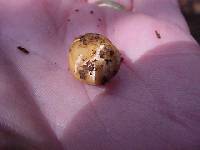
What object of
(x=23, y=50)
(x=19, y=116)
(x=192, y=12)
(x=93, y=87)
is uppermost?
(x=23, y=50)

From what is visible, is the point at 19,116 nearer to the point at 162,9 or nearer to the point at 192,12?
the point at 162,9

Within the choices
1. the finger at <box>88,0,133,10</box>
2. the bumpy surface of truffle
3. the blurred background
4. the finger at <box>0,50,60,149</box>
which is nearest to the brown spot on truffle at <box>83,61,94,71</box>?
the bumpy surface of truffle

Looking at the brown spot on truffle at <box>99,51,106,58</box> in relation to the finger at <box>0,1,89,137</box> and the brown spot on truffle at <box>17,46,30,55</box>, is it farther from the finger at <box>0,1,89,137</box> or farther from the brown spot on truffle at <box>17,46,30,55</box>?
the brown spot on truffle at <box>17,46,30,55</box>

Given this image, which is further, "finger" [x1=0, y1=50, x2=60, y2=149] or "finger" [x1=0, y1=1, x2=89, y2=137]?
"finger" [x1=0, y1=1, x2=89, y2=137]

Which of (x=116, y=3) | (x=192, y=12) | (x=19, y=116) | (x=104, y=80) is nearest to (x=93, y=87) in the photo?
(x=104, y=80)

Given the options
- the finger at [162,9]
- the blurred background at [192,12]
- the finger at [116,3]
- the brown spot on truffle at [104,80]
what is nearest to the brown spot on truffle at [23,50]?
the brown spot on truffle at [104,80]

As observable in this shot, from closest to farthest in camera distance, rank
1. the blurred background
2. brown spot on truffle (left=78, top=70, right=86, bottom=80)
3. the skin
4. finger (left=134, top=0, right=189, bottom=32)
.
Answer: the skin → brown spot on truffle (left=78, top=70, right=86, bottom=80) → finger (left=134, top=0, right=189, bottom=32) → the blurred background
